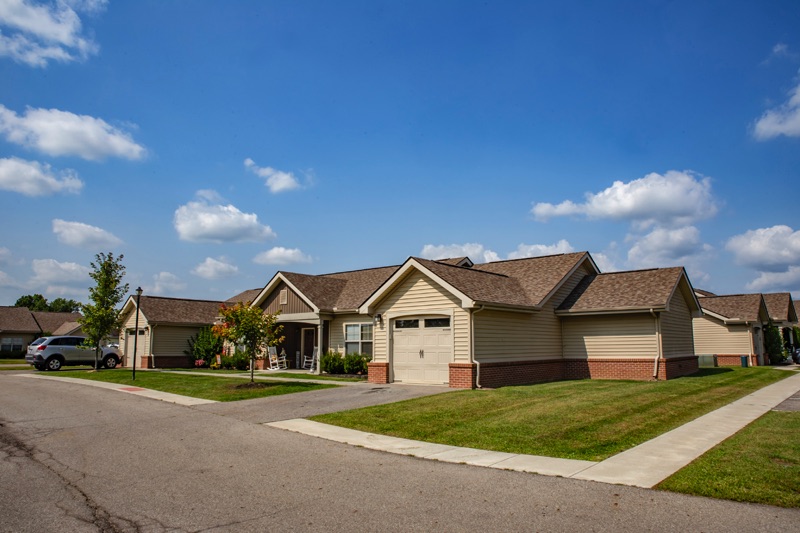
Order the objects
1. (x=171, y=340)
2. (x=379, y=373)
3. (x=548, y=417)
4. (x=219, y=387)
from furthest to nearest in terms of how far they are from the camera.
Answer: (x=171, y=340) → (x=379, y=373) → (x=219, y=387) → (x=548, y=417)

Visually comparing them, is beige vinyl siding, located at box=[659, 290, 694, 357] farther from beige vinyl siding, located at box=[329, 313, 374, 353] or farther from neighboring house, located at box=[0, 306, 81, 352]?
neighboring house, located at box=[0, 306, 81, 352]

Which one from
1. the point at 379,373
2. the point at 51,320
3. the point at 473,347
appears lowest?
the point at 379,373

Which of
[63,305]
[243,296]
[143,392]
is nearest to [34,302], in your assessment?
[63,305]

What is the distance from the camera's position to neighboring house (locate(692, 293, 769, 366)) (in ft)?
111

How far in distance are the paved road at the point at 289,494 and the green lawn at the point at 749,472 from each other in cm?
42

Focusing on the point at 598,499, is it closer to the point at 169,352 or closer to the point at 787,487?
the point at 787,487

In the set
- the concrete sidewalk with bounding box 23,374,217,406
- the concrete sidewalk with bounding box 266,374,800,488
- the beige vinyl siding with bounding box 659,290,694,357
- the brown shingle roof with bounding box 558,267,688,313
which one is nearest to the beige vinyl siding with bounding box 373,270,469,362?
the brown shingle roof with bounding box 558,267,688,313

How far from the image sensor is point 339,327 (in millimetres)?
27391

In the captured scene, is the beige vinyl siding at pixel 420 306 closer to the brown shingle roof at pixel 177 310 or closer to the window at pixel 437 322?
the window at pixel 437 322

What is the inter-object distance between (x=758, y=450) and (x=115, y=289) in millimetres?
31370

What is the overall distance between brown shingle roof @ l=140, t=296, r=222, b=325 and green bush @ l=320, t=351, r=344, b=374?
46.2 feet

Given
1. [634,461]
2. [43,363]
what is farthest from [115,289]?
[634,461]

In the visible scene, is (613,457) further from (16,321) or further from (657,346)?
Result: (16,321)

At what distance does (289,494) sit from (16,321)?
6554 cm
